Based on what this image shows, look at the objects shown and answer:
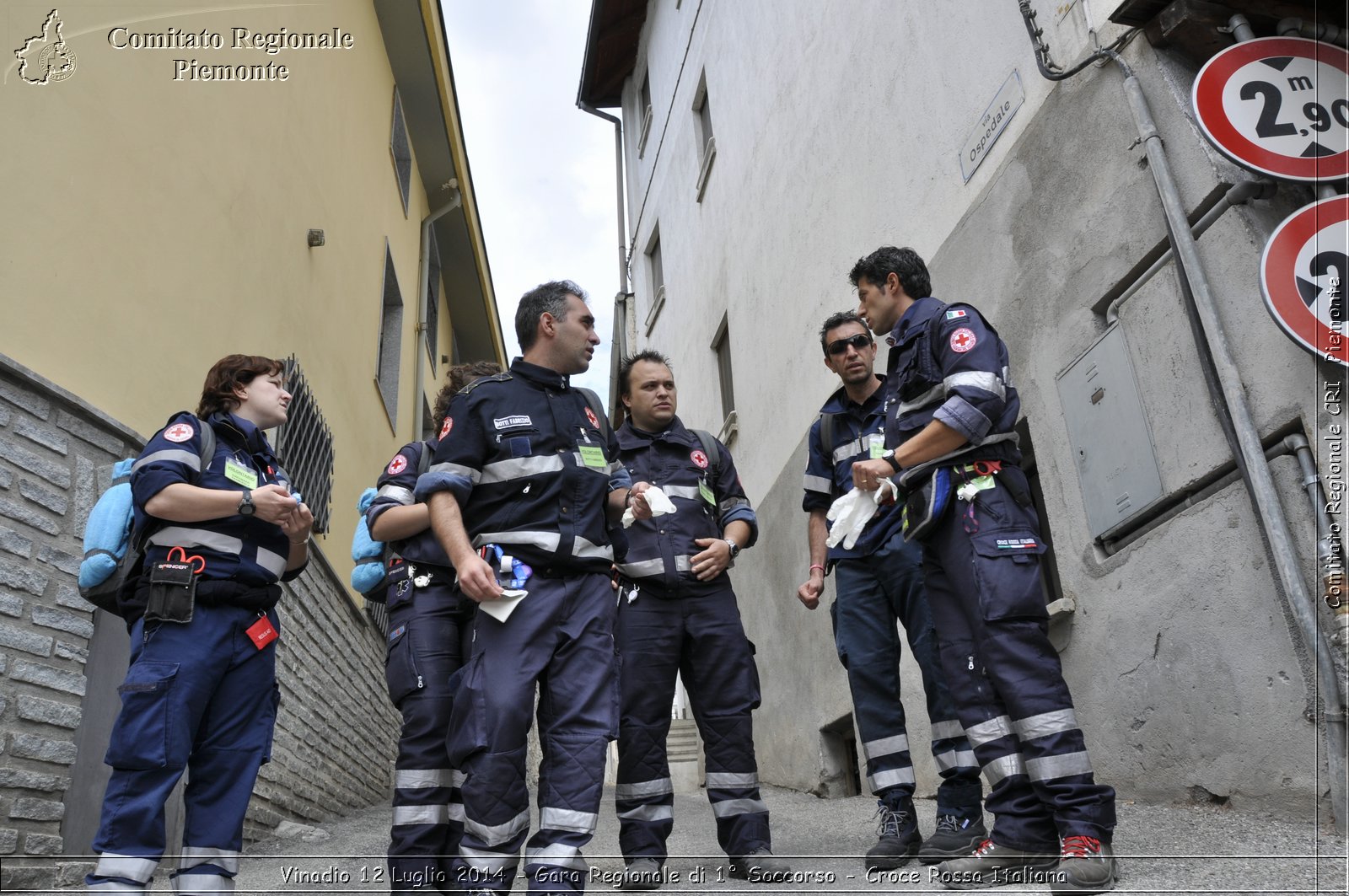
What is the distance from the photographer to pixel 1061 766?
9.11 ft

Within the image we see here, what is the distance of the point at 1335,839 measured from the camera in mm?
2926

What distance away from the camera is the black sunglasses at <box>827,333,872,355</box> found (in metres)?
4.39

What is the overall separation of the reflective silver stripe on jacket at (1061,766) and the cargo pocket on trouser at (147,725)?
96.3 inches

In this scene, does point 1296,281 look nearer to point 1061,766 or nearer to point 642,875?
point 1061,766

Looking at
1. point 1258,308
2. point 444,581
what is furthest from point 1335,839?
point 444,581

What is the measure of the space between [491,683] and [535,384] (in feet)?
3.30

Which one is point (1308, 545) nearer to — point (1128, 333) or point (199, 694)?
point (1128, 333)

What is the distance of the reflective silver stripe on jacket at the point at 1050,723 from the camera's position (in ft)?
9.22

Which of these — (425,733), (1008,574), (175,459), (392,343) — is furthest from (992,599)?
(392,343)

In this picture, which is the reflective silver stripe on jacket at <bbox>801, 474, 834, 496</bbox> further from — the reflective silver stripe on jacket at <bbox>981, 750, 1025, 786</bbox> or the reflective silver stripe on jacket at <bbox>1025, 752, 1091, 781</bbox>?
the reflective silver stripe on jacket at <bbox>1025, 752, 1091, 781</bbox>

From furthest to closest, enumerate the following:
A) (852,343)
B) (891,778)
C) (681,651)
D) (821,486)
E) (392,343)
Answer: (392,343) → (821,486) → (852,343) → (681,651) → (891,778)

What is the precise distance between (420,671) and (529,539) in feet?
2.89

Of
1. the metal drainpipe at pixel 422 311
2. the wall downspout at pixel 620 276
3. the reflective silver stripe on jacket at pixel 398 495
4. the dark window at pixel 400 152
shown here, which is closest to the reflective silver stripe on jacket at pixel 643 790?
the reflective silver stripe on jacket at pixel 398 495

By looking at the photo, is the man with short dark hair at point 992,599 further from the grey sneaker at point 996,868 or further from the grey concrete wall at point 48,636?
the grey concrete wall at point 48,636
